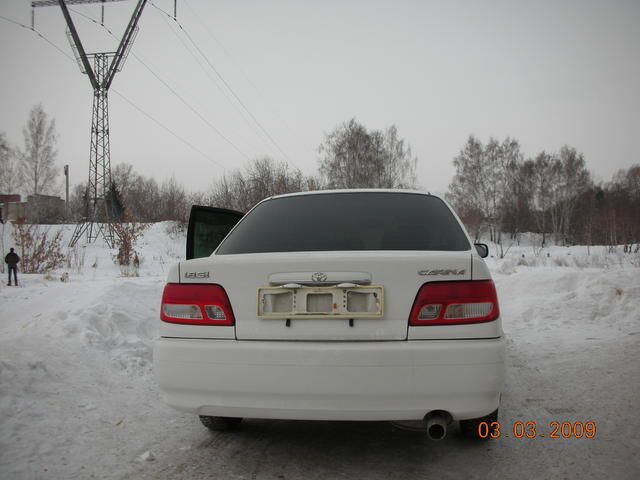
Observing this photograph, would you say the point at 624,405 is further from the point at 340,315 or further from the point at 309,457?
the point at 340,315

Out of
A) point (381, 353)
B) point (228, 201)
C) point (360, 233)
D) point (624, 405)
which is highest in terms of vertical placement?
point (228, 201)

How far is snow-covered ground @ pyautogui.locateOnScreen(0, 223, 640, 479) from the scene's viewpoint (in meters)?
2.36

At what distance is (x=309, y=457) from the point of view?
2.47 meters

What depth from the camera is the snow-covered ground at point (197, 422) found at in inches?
92.9

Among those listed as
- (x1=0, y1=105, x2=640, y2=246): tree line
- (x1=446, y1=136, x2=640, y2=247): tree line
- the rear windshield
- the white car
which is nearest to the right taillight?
the white car

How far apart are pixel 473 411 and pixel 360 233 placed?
120 cm

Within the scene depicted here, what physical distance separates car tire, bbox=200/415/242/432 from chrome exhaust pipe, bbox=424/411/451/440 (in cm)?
138

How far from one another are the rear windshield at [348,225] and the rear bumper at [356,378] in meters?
0.68

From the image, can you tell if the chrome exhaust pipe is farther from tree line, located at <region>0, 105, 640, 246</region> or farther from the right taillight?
tree line, located at <region>0, 105, 640, 246</region>

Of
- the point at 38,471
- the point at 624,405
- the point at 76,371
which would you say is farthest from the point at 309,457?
the point at 624,405

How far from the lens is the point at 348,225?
2.86 metres

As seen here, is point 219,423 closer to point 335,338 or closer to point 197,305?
point 197,305

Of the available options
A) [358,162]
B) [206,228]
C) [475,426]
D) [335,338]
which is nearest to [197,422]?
[206,228]
